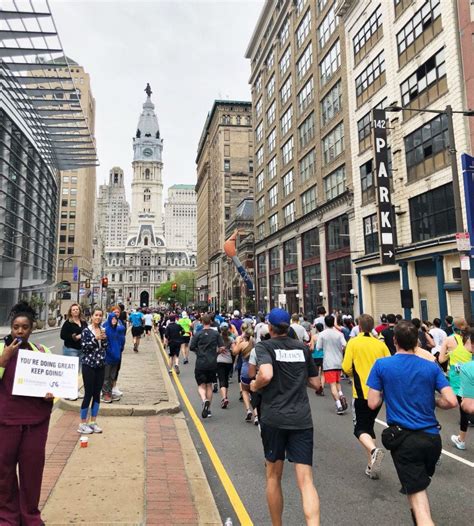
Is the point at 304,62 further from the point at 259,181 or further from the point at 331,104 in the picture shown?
the point at 259,181

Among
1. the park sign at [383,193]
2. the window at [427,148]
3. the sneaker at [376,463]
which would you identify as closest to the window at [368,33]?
the park sign at [383,193]

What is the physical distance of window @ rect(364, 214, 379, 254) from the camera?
85.2 ft

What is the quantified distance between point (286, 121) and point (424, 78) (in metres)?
22.4

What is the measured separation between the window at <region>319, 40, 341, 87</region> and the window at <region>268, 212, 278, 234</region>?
15986mm

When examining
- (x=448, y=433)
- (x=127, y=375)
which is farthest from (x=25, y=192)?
(x=448, y=433)

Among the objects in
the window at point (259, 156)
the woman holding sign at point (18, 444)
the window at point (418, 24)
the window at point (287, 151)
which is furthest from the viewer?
the window at point (259, 156)

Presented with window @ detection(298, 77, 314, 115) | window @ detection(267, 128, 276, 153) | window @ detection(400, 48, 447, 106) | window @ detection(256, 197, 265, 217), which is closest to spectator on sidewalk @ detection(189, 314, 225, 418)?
window @ detection(400, 48, 447, 106)

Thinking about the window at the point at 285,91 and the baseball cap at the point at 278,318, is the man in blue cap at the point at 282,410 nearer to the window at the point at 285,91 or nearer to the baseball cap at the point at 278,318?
the baseball cap at the point at 278,318

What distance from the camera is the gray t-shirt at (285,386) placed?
386 centimetres

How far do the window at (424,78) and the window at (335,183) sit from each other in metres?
7.89

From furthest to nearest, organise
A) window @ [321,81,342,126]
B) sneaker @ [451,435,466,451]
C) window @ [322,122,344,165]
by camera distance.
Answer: window @ [321,81,342,126], window @ [322,122,344,165], sneaker @ [451,435,466,451]

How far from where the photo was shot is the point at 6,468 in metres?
3.60

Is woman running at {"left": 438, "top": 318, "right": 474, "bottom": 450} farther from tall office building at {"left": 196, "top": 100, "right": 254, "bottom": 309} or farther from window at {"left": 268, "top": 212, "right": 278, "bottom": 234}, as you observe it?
tall office building at {"left": 196, "top": 100, "right": 254, "bottom": 309}

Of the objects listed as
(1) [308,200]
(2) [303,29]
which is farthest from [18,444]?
(2) [303,29]
